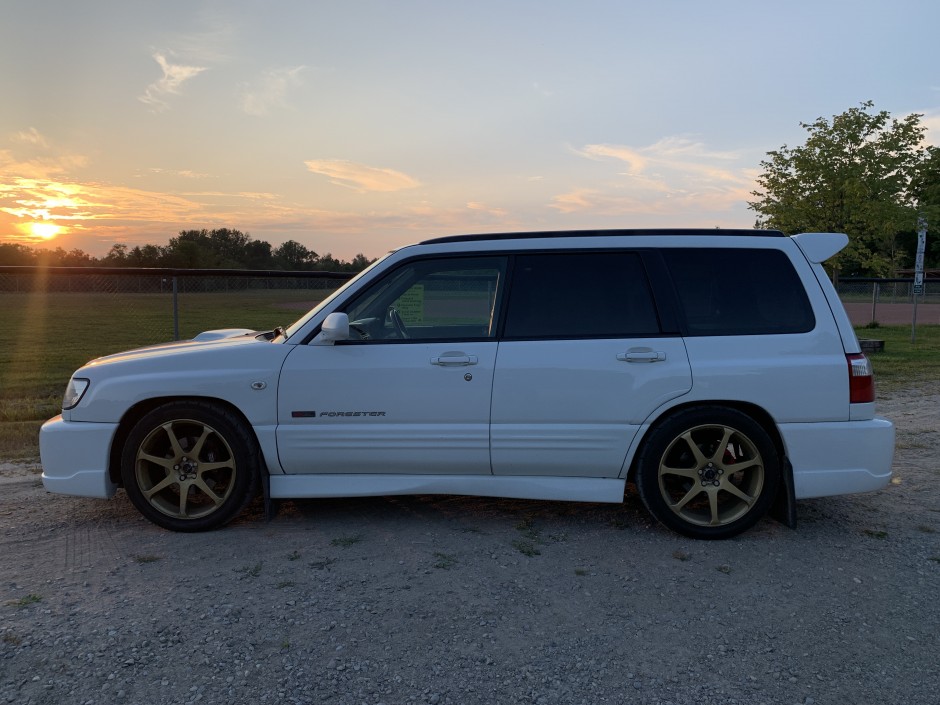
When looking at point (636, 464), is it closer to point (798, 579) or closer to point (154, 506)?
point (798, 579)

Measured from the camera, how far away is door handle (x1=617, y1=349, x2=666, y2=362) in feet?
12.7

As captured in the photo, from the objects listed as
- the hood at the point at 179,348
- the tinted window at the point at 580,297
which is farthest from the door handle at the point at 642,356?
the hood at the point at 179,348

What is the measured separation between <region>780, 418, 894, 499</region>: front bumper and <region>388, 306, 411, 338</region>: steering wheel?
2272mm

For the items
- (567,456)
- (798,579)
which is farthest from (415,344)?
(798,579)

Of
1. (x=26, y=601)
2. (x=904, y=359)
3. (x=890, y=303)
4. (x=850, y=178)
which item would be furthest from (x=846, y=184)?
(x=26, y=601)

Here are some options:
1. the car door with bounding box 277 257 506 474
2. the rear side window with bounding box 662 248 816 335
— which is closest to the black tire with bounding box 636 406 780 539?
the rear side window with bounding box 662 248 816 335

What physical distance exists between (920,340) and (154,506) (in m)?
17.0

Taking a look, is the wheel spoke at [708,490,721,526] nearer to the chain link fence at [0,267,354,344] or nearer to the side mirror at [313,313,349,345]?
the side mirror at [313,313,349,345]

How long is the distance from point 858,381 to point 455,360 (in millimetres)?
2279

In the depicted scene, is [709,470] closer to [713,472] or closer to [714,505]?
[713,472]

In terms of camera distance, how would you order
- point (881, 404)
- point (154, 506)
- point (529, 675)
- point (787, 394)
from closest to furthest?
1. point (529, 675)
2. point (787, 394)
3. point (154, 506)
4. point (881, 404)

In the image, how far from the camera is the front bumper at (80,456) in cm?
406

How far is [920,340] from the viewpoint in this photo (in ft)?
51.8

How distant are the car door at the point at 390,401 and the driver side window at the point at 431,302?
1 centimetres
